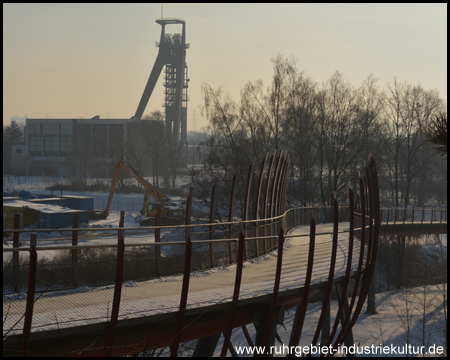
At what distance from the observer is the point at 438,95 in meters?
40.2

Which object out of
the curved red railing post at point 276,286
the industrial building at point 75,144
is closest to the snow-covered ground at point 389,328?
the curved red railing post at point 276,286

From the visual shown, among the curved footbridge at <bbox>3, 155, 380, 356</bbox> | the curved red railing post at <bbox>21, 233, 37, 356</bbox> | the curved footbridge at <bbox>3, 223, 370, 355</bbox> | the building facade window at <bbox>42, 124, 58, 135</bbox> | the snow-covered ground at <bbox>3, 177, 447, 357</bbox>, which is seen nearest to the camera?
the curved red railing post at <bbox>21, 233, 37, 356</bbox>

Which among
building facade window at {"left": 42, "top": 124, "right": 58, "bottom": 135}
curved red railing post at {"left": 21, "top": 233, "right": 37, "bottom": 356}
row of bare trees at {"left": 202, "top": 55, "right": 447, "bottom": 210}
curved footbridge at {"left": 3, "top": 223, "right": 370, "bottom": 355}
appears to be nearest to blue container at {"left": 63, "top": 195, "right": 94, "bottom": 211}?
row of bare trees at {"left": 202, "top": 55, "right": 447, "bottom": 210}

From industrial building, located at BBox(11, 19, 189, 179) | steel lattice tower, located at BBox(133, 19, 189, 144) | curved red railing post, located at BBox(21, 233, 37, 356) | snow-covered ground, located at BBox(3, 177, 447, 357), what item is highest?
steel lattice tower, located at BBox(133, 19, 189, 144)

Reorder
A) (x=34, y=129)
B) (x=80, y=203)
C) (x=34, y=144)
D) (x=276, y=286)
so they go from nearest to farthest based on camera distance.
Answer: (x=276, y=286), (x=80, y=203), (x=34, y=129), (x=34, y=144)

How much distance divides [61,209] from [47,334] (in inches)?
1172

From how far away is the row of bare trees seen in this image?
30.6 m

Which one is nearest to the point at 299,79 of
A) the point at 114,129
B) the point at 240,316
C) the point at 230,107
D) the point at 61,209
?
the point at 230,107

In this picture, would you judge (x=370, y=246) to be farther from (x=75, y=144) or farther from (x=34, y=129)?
(x=34, y=129)

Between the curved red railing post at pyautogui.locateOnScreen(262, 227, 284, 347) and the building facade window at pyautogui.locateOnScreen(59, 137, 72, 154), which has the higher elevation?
the building facade window at pyautogui.locateOnScreen(59, 137, 72, 154)

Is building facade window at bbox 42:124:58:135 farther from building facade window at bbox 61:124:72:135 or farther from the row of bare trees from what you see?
the row of bare trees

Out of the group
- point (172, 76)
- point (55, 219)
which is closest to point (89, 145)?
point (172, 76)

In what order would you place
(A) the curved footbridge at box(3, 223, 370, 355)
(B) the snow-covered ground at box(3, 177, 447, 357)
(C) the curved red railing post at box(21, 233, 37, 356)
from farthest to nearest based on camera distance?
(B) the snow-covered ground at box(3, 177, 447, 357) → (A) the curved footbridge at box(3, 223, 370, 355) → (C) the curved red railing post at box(21, 233, 37, 356)

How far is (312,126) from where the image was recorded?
32844mm
